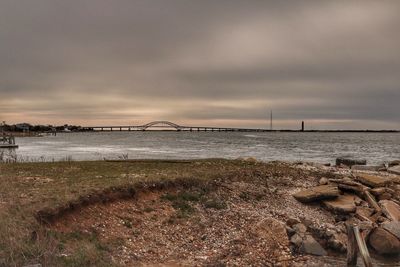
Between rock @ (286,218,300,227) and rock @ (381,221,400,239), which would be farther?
rock @ (286,218,300,227)

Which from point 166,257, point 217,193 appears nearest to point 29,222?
point 166,257

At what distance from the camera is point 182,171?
63.6ft

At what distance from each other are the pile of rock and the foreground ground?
503 mm

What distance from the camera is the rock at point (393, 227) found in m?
14.8

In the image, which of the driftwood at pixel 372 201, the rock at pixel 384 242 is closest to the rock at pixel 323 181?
the driftwood at pixel 372 201

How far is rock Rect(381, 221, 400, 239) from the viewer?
1477 centimetres

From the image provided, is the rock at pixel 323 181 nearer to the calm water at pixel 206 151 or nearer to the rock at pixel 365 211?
the rock at pixel 365 211

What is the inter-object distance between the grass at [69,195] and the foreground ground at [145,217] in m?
0.03

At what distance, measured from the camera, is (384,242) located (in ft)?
47.1

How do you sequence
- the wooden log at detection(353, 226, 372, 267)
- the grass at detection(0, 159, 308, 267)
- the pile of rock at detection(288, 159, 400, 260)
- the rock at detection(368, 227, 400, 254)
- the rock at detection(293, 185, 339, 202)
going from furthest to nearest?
the rock at detection(293, 185, 339, 202) → the rock at detection(368, 227, 400, 254) → the pile of rock at detection(288, 159, 400, 260) → the wooden log at detection(353, 226, 372, 267) → the grass at detection(0, 159, 308, 267)

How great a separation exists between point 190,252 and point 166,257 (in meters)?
0.84

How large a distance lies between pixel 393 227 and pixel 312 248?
345 centimetres

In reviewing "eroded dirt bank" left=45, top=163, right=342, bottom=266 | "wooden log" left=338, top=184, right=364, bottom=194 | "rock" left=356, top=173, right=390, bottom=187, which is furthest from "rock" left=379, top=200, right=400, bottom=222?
"rock" left=356, top=173, right=390, bottom=187

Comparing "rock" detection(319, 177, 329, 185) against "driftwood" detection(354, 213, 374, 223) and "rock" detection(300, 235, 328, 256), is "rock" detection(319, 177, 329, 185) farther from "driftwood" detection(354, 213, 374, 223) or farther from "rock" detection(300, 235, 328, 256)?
"rock" detection(300, 235, 328, 256)
